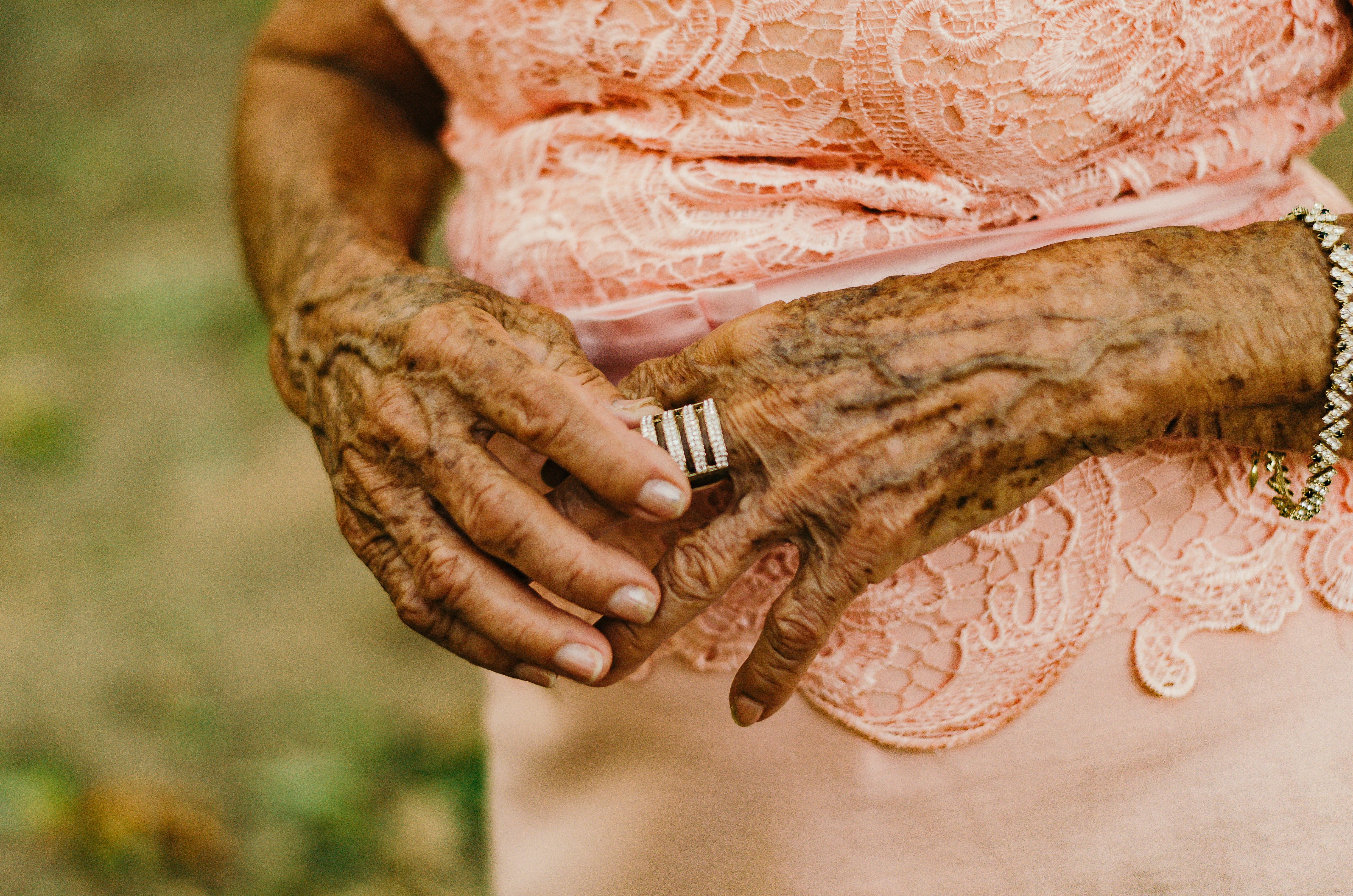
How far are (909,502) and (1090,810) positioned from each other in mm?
395

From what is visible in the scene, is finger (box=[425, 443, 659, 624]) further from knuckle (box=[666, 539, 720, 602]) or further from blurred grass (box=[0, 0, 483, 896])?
blurred grass (box=[0, 0, 483, 896])

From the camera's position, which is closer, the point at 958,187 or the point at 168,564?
the point at 958,187

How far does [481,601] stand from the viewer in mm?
723

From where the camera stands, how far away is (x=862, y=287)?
712 millimetres

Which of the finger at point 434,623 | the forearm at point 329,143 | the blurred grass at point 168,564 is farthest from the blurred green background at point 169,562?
the finger at point 434,623

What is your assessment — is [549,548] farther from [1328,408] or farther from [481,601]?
[1328,408]

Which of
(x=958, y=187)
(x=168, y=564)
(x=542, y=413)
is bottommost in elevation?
(x=168, y=564)

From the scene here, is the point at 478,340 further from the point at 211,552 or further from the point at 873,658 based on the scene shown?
the point at 211,552

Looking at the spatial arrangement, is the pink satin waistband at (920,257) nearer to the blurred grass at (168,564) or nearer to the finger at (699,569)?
the finger at (699,569)

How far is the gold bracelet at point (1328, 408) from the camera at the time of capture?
0.66 m

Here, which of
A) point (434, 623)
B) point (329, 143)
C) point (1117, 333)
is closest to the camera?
point (1117, 333)

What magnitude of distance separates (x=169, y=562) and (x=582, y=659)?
253 centimetres

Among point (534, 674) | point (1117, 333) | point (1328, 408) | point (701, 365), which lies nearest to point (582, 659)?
point (534, 674)

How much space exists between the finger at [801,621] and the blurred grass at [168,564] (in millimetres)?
1838
